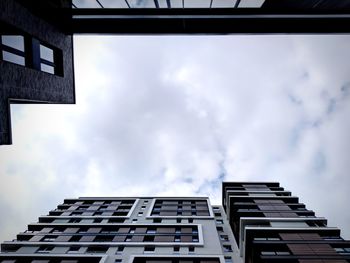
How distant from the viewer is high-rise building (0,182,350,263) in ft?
98.8

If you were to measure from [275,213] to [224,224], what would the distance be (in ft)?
33.2

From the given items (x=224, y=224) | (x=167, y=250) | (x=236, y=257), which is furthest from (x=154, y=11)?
(x=224, y=224)

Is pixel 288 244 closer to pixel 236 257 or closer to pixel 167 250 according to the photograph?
pixel 236 257

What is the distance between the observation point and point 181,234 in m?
36.1

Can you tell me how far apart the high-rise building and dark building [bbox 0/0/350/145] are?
69.9ft

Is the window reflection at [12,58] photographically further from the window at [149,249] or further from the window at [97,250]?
the window at [97,250]

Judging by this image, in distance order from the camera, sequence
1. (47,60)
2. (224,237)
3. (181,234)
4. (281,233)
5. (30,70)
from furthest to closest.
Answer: (224,237) → (181,234) → (281,233) → (47,60) → (30,70)

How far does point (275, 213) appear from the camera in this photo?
3822 cm

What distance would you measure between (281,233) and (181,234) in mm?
12331

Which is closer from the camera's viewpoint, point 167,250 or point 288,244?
point 288,244

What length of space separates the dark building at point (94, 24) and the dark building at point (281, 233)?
72.0ft

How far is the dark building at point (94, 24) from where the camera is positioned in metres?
15.0

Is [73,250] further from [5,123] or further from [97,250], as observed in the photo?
[5,123]

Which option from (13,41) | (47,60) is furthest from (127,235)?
(13,41)
